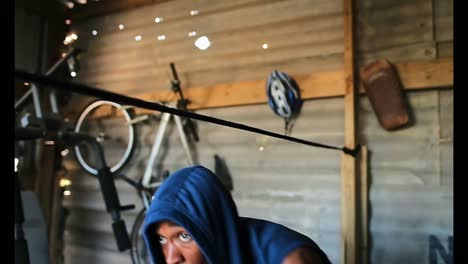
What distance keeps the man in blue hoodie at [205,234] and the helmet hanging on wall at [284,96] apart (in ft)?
3.92

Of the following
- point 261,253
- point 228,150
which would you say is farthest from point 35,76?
point 228,150

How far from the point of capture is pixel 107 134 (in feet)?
9.25

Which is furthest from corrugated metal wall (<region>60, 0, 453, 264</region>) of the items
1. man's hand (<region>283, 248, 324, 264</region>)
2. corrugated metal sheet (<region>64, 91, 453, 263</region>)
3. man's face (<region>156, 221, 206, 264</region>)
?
man's face (<region>156, 221, 206, 264</region>)

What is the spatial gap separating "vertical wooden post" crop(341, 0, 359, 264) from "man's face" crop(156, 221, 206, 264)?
1186 millimetres

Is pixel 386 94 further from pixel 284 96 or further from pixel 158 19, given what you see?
pixel 158 19

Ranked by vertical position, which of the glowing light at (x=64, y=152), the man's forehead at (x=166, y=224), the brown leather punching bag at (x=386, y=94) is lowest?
the man's forehead at (x=166, y=224)

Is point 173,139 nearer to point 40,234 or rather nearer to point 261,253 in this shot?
point 40,234

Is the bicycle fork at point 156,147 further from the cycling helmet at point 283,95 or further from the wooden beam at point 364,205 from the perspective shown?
the wooden beam at point 364,205

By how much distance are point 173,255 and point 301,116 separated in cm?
136

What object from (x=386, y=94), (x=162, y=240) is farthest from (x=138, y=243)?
(x=162, y=240)

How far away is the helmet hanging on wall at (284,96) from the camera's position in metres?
2.09

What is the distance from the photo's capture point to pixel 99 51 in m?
2.69

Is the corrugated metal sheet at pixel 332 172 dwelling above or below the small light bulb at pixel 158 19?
below

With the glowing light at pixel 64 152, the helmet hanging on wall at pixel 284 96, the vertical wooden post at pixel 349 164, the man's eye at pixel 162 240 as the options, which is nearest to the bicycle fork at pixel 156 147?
the helmet hanging on wall at pixel 284 96
